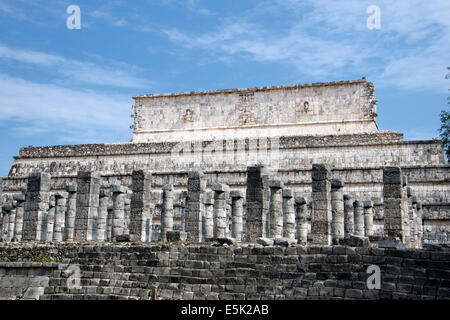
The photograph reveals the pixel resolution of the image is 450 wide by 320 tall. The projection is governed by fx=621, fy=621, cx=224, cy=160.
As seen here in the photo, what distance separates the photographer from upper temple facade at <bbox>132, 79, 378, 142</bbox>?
3356cm

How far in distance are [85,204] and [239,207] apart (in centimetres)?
503

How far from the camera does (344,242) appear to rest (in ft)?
45.8

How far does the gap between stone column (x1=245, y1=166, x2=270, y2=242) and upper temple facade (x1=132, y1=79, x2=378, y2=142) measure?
609 inches

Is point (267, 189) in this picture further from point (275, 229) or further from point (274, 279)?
point (274, 279)

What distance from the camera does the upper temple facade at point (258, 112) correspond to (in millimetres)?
33562

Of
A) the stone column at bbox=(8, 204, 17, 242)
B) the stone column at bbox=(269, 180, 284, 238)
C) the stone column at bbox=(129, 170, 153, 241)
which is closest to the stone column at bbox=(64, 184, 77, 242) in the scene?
the stone column at bbox=(129, 170, 153, 241)

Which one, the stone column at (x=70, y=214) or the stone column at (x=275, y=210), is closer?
the stone column at (x=275, y=210)

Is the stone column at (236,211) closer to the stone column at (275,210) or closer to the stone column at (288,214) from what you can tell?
the stone column at (275,210)

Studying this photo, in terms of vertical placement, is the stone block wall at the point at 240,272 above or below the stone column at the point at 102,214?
below

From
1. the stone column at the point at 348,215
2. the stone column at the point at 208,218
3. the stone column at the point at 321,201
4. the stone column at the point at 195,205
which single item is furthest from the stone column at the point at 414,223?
the stone column at the point at 195,205

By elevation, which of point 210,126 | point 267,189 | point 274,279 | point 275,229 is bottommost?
point 274,279

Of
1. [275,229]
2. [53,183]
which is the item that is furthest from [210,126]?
[275,229]

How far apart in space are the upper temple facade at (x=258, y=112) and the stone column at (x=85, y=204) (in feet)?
50.9
